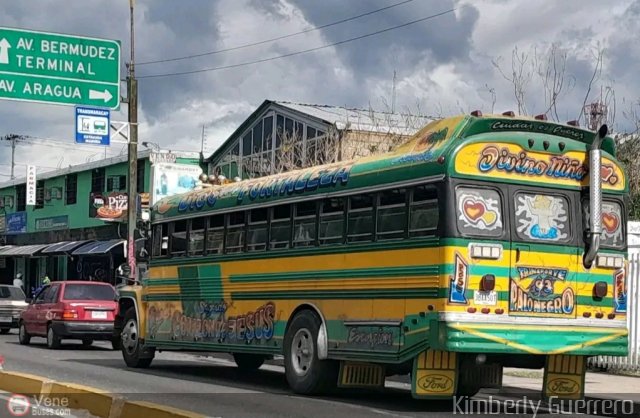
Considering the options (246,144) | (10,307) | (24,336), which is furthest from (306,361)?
(246,144)

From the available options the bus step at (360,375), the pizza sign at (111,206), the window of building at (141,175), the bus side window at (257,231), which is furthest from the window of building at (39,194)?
the bus step at (360,375)

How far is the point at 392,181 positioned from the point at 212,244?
4.74 meters

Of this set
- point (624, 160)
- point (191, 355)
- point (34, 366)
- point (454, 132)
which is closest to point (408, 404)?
point (454, 132)

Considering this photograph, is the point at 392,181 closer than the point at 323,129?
Yes

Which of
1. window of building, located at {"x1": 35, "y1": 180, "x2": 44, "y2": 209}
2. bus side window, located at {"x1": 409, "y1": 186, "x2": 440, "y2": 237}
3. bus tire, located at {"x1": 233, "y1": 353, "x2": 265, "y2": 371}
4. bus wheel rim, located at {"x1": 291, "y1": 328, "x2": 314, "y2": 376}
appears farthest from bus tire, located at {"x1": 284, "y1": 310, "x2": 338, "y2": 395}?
window of building, located at {"x1": 35, "y1": 180, "x2": 44, "y2": 209}

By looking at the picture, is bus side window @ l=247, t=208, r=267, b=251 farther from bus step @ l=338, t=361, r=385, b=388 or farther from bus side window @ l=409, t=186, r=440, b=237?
bus side window @ l=409, t=186, r=440, b=237

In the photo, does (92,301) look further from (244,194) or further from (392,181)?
(392,181)

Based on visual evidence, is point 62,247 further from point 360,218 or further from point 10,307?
point 360,218

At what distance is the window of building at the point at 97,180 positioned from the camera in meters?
46.4

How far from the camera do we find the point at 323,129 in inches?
1303

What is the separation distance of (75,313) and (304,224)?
11.2 m

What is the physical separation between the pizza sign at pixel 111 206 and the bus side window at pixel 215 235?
24753 millimetres

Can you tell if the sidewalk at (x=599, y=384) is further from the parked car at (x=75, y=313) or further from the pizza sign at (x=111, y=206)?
the pizza sign at (x=111, y=206)

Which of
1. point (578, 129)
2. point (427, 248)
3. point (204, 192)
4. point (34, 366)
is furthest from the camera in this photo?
point (34, 366)
